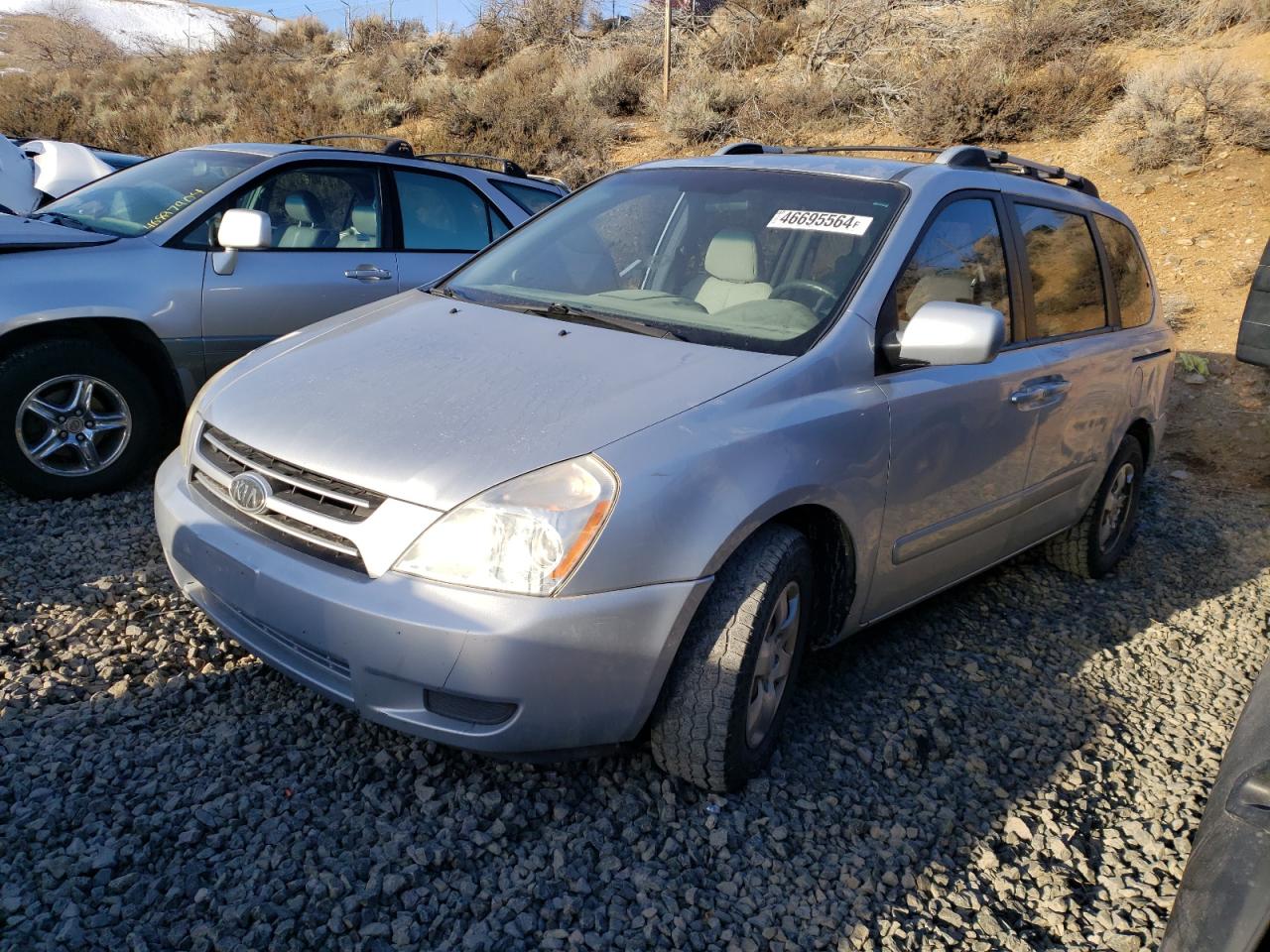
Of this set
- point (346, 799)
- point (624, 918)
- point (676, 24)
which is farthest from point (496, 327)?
point (676, 24)

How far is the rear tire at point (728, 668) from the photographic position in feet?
8.37

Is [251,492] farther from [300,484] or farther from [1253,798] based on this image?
[1253,798]

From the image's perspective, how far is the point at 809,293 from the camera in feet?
10.5

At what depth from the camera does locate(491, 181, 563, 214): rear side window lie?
254 inches

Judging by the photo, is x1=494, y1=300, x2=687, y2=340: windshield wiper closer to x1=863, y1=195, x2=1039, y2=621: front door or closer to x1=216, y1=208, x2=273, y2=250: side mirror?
x1=863, y1=195, x2=1039, y2=621: front door

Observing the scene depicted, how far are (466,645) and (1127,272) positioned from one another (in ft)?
12.7

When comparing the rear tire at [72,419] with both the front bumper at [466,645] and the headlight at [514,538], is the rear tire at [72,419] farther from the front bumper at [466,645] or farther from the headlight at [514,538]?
the headlight at [514,538]

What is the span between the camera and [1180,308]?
9.34 m

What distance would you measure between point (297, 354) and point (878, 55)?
1564 cm

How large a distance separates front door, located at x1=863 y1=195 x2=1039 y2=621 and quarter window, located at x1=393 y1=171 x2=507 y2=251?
3340mm

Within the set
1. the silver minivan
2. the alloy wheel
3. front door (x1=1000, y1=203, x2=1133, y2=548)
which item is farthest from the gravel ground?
the alloy wheel

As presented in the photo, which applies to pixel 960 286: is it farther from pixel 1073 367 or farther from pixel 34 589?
pixel 34 589

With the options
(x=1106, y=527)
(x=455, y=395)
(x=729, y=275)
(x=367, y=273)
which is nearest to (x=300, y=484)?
(x=455, y=395)

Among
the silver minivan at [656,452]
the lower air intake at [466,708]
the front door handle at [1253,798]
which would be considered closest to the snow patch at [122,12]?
the silver minivan at [656,452]
